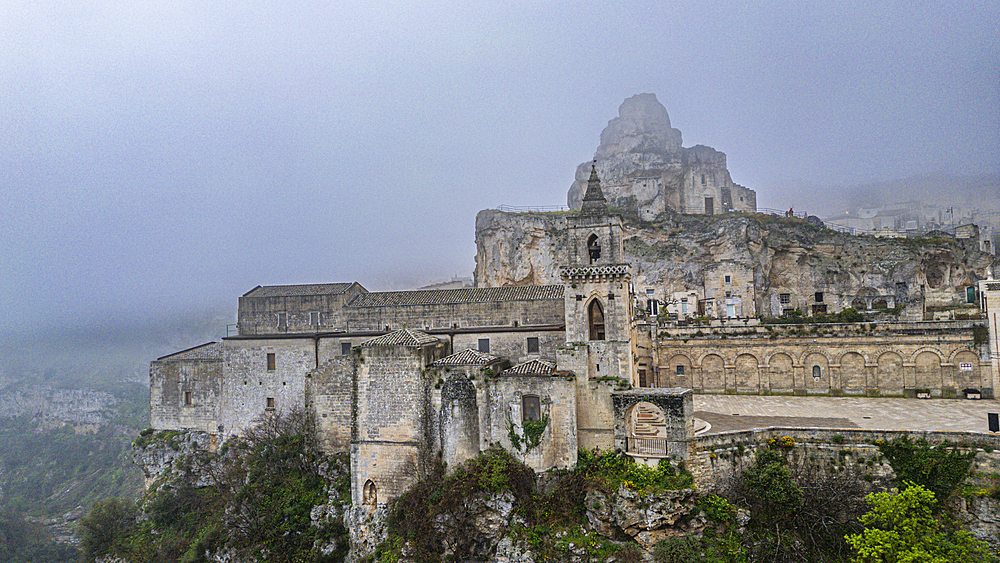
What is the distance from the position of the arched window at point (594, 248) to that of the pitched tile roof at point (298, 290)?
44.9ft

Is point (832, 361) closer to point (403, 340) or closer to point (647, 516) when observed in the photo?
point (647, 516)

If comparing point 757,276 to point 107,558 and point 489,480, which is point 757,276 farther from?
point 107,558

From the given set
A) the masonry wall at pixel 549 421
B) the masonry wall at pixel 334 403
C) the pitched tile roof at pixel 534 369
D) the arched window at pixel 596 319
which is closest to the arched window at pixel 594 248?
the arched window at pixel 596 319

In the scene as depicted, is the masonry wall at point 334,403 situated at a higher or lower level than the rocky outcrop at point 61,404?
higher

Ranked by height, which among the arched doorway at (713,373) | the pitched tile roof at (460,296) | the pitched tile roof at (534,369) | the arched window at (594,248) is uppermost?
the arched window at (594,248)

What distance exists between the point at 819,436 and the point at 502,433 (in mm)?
11584

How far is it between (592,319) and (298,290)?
1672cm

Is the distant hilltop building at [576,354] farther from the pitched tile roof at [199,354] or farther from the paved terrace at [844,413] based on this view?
the paved terrace at [844,413]

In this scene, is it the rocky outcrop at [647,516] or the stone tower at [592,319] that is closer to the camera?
the rocky outcrop at [647,516]

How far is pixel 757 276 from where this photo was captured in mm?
43500

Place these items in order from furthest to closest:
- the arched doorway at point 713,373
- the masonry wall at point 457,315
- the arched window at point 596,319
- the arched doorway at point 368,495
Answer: the arched doorway at point 713,373
the masonry wall at point 457,315
the arched doorway at point 368,495
the arched window at point 596,319

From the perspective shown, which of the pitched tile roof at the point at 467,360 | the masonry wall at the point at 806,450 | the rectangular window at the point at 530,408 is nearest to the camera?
the masonry wall at the point at 806,450

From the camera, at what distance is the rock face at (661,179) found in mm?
51719

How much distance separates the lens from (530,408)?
1969cm
